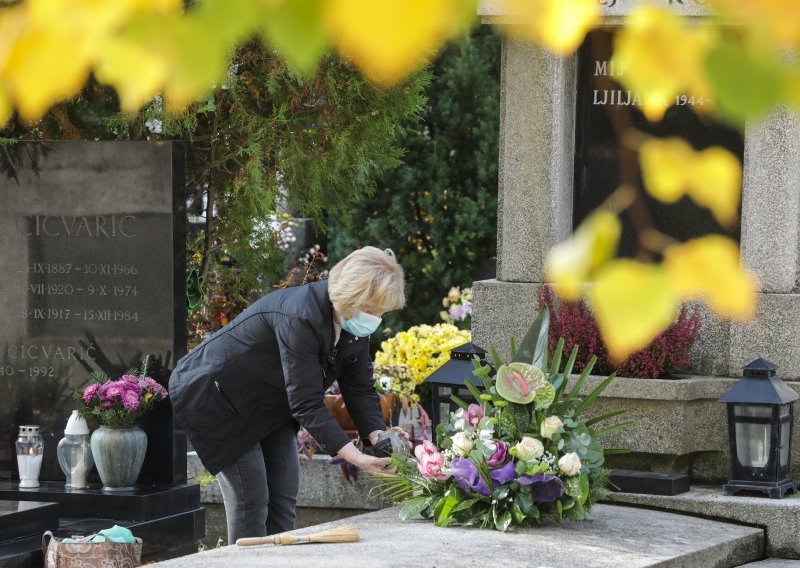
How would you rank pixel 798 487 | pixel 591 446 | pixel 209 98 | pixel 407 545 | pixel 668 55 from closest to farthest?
pixel 668 55
pixel 407 545
pixel 591 446
pixel 798 487
pixel 209 98

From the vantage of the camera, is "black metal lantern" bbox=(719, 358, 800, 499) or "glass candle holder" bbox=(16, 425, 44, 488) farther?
"glass candle holder" bbox=(16, 425, 44, 488)

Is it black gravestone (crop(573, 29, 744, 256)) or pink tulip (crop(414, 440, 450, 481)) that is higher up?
black gravestone (crop(573, 29, 744, 256))

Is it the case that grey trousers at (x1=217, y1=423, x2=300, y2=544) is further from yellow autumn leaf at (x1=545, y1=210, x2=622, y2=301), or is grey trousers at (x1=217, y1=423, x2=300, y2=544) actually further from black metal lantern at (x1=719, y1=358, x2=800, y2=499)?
yellow autumn leaf at (x1=545, y1=210, x2=622, y2=301)

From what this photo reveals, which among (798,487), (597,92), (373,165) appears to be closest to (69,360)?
(373,165)

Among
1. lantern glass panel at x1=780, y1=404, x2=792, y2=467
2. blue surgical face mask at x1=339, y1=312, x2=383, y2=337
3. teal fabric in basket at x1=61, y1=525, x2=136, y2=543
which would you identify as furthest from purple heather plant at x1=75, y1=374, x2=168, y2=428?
lantern glass panel at x1=780, y1=404, x2=792, y2=467

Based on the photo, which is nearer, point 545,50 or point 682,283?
point 682,283

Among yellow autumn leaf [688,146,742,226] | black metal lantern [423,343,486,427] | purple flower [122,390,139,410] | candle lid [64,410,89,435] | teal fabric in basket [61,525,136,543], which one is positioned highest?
yellow autumn leaf [688,146,742,226]

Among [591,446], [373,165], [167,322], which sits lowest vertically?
[591,446]

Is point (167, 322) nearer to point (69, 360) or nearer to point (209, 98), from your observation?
point (69, 360)

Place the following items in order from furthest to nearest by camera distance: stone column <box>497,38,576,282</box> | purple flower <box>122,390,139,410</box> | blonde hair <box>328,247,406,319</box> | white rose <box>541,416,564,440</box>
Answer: stone column <box>497,38,576,282</box>
purple flower <box>122,390,139,410</box>
white rose <box>541,416,564,440</box>
blonde hair <box>328,247,406,319</box>

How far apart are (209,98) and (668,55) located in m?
6.16

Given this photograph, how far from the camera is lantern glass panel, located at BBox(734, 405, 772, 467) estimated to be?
18.1ft

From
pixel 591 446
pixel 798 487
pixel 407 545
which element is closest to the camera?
pixel 407 545

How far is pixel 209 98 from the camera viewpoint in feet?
23.2
